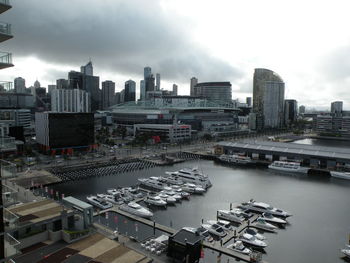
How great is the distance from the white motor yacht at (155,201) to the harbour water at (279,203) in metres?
0.58

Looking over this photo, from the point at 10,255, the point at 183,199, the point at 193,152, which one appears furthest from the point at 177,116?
the point at 10,255

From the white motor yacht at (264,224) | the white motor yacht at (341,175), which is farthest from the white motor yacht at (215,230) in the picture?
the white motor yacht at (341,175)

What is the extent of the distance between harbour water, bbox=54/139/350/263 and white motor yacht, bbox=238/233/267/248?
39 cm

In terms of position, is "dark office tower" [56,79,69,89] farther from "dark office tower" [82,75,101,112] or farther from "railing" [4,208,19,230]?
"railing" [4,208,19,230]

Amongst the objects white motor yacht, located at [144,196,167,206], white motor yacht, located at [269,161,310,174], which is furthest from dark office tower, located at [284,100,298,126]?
white motor yacht, located at [144,196,167,206]

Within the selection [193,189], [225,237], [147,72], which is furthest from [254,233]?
[147,72]

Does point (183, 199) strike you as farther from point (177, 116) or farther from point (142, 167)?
point (177, 116)

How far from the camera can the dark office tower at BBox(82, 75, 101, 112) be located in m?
101

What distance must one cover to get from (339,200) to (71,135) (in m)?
26.7

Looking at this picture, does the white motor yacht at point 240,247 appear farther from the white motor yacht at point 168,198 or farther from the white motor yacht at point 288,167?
the white motor yacht at point 288,167

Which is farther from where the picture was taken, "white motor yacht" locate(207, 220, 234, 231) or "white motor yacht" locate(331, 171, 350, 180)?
"white motor yacht" locate(331, 171, 350, 180)

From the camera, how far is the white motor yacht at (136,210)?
15227 millimetres

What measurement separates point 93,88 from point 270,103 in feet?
211

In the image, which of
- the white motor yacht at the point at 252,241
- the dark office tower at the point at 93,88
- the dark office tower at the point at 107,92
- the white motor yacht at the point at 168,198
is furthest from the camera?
the dark office tower at the point at 107,92
